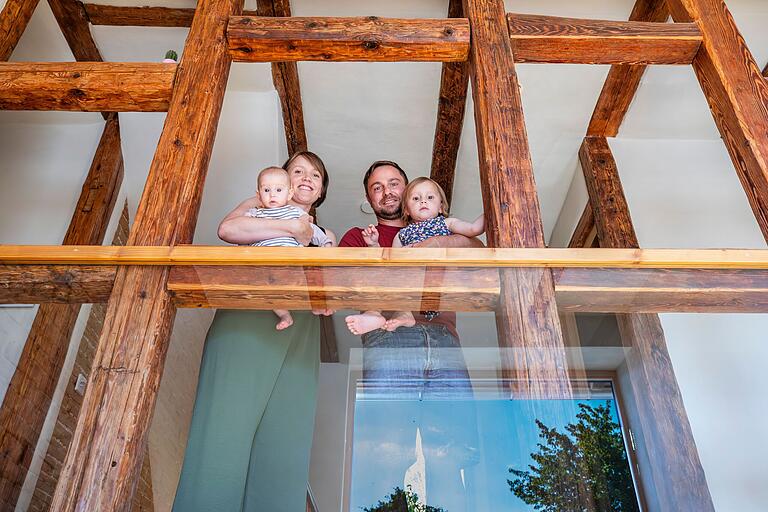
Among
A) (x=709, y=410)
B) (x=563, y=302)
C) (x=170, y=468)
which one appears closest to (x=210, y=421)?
(x=170, y=468)

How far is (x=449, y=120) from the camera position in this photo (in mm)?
3631

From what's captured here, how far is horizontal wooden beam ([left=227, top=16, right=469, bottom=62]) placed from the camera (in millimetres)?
2502

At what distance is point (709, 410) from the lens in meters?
2.43

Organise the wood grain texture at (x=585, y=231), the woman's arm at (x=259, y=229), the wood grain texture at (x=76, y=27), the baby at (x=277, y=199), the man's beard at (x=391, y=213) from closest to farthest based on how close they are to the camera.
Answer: the woman's arm at (x=259, y=229) < the baby at (x=277, y=199) < the man's beard at (x=391, y=213) < the wood grain texture at (x=76, y=27) < the wood grain texture at (x=585, y=231)

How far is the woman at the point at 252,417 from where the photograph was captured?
67.7 inches

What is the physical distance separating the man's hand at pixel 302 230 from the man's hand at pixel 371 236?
34cm

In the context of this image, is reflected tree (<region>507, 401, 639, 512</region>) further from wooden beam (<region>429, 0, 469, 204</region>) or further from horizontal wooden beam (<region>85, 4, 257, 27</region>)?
horizontal wooden beam (<region>85, 4, 257, 27</region>)

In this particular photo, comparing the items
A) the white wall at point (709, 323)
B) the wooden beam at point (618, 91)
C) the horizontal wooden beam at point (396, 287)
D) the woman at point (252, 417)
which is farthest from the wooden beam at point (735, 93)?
the woman at point (252, 417)

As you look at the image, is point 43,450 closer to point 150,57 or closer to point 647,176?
point 150,57

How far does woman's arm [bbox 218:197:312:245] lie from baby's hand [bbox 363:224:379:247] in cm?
36

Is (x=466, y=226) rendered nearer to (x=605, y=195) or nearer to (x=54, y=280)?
(x=54, y=280)

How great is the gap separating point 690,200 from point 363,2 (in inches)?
75.8

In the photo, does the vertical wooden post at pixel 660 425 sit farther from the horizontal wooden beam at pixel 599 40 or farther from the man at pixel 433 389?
the horizontal wooden beam at pixel 599 40

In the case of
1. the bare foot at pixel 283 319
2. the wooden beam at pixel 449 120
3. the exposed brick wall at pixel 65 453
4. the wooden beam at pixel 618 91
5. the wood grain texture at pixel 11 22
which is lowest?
the exposed brick wall at pixel 65 453
